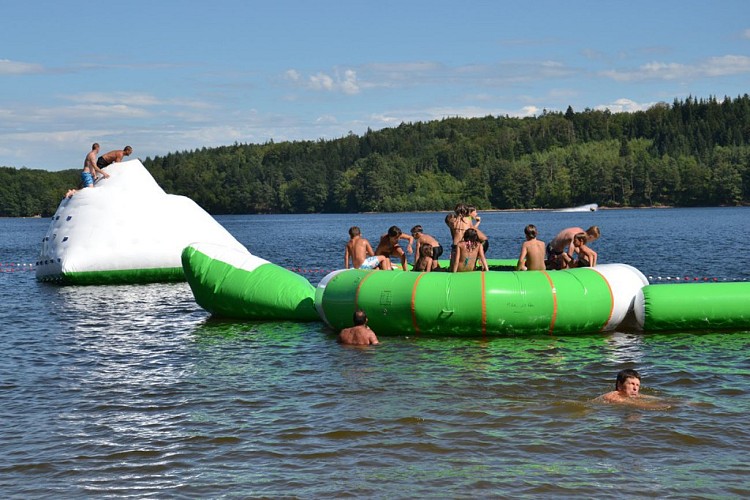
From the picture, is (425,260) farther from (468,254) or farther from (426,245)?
(468,254)

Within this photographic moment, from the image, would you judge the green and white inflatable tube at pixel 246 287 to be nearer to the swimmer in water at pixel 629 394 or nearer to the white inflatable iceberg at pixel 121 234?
the white inflatable iceberg at pixel 121 234

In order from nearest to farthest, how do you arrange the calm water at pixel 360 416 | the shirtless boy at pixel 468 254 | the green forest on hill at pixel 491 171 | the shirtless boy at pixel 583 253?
1. the calm water at pixel 360 416
2. the shirtless boy at pixel 468 254
3. the shirtless boy at pixel 583 253
4. the green forest on hill at pixel 491 171

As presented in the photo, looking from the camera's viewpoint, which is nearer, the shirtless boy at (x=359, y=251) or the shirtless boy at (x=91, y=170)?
the shirtless boy at (x=359, y=251)

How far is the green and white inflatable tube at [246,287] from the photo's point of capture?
47.4 feet

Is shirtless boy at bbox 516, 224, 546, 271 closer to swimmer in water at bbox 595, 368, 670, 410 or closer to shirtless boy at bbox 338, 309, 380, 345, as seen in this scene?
shirtless boy at bbox 338, 309, 380, 345

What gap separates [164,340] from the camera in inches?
536

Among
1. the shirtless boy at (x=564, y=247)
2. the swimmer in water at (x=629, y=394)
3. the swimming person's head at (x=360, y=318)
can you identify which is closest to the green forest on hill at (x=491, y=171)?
the shirtless boy at (x=564, y=247)

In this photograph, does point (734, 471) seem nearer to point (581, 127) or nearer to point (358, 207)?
point (358, 207)

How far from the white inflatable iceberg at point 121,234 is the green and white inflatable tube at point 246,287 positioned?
6233 mm

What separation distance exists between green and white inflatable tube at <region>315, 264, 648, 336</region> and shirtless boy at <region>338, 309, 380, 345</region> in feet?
0.76

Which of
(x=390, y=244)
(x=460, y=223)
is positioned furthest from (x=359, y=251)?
(x=460, y=223)

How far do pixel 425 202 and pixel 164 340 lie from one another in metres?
141

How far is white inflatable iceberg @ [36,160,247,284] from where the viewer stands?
20.5m

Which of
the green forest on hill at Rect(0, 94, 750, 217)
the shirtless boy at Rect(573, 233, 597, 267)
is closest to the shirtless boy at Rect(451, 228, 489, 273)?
the shirtless boy at Rect(573, 233, 597, 267)
